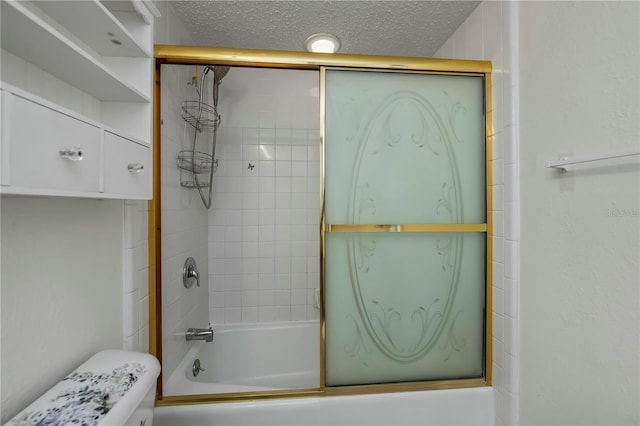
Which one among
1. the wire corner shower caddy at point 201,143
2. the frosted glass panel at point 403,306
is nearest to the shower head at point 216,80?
the wire corner shower caddy at point 201,143

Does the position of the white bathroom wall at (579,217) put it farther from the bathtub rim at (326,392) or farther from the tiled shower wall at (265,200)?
the tiled shower wall at (265,200)

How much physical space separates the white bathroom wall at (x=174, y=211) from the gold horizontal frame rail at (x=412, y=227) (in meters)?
0.77

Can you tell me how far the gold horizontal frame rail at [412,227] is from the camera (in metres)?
1.28

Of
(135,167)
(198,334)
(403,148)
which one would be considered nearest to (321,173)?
(403,148)

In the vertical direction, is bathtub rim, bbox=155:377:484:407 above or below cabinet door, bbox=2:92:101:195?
below

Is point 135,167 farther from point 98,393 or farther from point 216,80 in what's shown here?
point 216,80

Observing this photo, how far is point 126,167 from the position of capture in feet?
2.61

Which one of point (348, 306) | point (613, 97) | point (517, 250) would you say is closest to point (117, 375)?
point (348, 306)

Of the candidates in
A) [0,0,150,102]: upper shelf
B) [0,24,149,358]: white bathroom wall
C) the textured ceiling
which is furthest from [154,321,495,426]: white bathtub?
the textured ceiling

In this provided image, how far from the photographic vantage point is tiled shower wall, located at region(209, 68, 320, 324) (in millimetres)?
2133

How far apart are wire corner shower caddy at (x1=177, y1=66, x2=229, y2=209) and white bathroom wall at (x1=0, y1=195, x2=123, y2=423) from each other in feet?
2.25

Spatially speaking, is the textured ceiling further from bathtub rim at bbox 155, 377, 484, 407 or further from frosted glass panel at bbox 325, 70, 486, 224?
bathtub rim at bbox 155, 377, 484, 407

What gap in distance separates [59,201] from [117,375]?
1.56 feet

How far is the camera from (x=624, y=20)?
2.64ft
